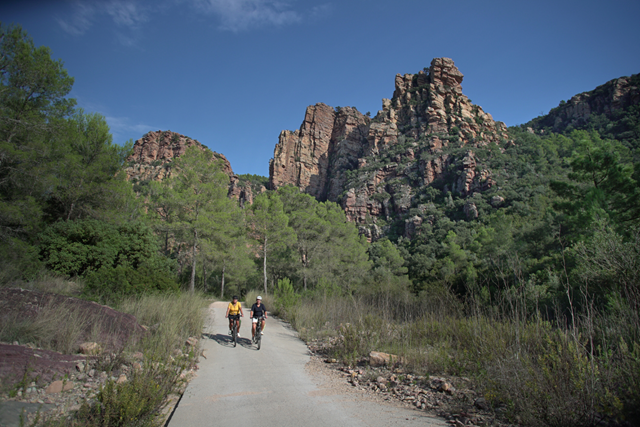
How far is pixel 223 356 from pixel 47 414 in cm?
404

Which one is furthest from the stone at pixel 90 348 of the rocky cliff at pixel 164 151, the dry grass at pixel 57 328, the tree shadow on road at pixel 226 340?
the rocky cliff at pixel 164 151

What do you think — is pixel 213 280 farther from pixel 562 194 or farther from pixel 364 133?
pixel 364 133

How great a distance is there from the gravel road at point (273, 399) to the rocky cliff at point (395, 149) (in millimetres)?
58354

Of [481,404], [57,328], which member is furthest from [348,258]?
[481,404]

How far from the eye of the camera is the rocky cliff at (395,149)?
239 ft

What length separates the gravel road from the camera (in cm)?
349

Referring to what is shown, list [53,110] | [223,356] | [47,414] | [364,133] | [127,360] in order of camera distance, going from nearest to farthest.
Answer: [47,414]
[127,360]
[223,356]
[53,110]
[364,133]

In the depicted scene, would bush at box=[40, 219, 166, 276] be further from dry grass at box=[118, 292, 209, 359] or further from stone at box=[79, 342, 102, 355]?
stone at box=[79, 342, 102, 355]

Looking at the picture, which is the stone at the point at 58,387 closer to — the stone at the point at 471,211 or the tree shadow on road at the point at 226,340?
the tree shadow on road at the point at 226,340

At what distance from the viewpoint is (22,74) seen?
473 inches

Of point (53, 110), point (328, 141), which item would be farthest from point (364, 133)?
point (53, 110)

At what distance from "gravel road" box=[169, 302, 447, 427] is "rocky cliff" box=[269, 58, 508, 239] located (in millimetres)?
58354

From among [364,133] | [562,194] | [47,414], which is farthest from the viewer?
[364,133]

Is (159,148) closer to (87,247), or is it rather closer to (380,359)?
(87,247)
